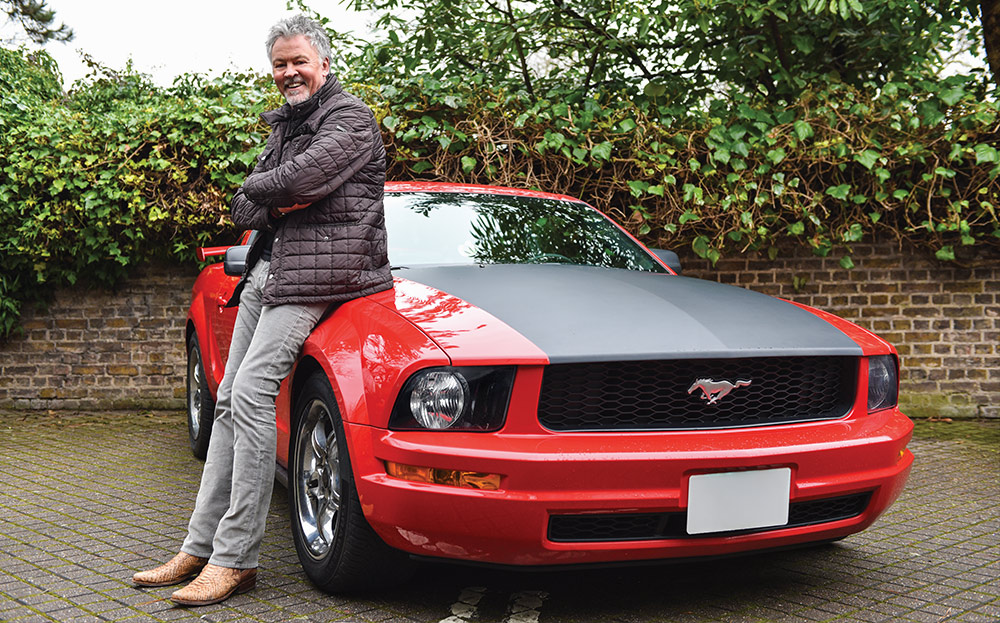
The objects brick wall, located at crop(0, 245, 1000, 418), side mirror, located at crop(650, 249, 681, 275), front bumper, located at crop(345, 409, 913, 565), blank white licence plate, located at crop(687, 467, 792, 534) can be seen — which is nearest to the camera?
front bumper, located at crop(345, 409, 913, 565)

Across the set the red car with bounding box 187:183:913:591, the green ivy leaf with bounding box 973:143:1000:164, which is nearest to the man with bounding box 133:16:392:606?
the red car with bounding box 187:183:913:591

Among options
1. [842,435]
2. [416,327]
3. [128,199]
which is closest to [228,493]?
[416,327]

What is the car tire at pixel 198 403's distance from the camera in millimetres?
5242

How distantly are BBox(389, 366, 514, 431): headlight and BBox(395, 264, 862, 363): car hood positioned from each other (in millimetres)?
82

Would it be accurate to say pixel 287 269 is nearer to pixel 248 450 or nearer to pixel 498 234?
pixel 248 450

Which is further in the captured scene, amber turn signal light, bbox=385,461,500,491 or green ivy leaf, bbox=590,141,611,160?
green ivy leaf, bbox=590,141,611,160

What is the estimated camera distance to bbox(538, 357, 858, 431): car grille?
2771 mm

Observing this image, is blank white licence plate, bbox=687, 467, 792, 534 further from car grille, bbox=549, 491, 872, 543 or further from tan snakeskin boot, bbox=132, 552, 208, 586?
tan snakeskin boot, bbox=132, 552, 208, 586

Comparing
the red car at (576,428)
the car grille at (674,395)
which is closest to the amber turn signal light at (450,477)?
the red car at (576,428)

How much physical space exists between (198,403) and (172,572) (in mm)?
2559

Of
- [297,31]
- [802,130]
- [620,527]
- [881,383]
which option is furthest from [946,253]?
[297,31]

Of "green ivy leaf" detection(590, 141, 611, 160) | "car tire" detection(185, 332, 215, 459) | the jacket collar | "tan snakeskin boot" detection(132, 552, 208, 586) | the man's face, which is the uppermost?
"green ivy leaf" detection(590, 141, 611, 160)

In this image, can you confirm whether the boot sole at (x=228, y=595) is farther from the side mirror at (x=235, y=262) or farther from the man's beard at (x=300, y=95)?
the man's beard at (x=300, y=95)

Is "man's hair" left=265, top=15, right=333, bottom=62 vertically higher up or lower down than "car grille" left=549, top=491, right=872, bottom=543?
higher up
